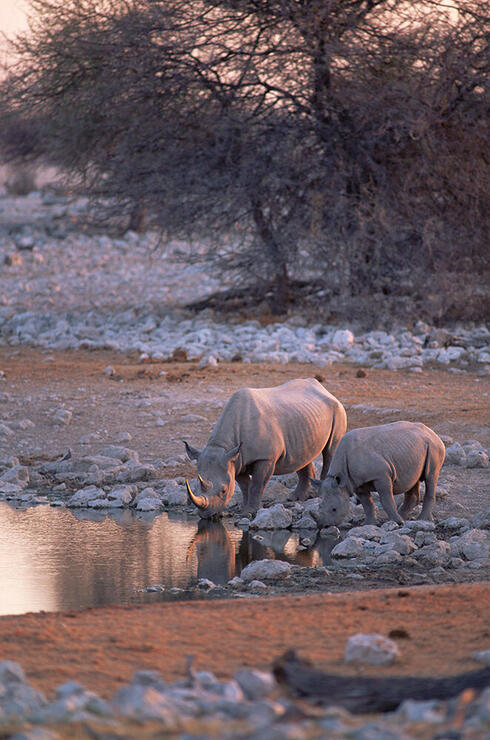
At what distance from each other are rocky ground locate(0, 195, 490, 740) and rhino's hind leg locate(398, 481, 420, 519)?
23 cm

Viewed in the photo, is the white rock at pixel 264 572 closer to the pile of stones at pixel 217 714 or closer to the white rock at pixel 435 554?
the white rock at pixel 435 554

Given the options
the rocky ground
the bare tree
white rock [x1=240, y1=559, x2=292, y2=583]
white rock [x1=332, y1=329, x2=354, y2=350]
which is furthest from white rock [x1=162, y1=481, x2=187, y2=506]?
the bare tree

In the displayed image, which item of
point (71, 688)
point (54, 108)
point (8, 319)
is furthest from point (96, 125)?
point (71, 688)

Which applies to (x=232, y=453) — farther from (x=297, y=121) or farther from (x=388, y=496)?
(x=297, y=121)

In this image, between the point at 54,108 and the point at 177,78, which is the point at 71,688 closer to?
the point at 177,78

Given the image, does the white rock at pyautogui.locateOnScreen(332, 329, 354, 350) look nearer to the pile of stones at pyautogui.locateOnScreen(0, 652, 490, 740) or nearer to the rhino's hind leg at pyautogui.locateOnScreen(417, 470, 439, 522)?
the rhino's hind leg at pyautogui.locateOnScreen(417, 470, 439, 522)

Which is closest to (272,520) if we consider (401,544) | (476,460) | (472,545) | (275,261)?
(401,544)

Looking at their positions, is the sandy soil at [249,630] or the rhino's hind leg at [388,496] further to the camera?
the rhino's hind leg at [388,496]

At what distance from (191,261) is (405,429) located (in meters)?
11.7

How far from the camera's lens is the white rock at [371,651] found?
14.0 feet

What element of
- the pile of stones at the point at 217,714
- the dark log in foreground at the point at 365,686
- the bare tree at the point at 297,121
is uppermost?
the bare tree at the point at 297,121

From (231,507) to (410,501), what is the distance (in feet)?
5.16

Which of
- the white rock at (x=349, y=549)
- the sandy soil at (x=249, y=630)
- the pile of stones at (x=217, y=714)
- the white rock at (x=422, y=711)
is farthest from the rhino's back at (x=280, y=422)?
the white rock at (x=422, y=711)

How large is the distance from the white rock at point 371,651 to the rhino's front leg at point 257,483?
166 inches
